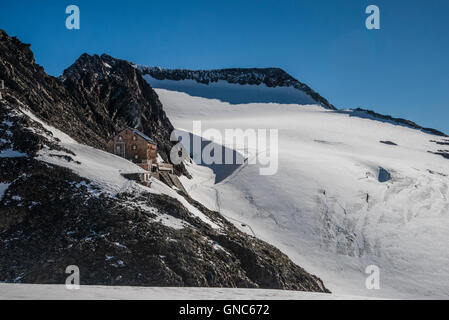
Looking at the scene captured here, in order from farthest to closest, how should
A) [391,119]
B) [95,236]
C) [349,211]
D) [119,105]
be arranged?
[391,119] < [119,105] < [349,211] < [95,236]

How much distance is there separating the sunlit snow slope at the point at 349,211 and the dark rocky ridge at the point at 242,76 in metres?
85.2

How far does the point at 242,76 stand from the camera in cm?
16038

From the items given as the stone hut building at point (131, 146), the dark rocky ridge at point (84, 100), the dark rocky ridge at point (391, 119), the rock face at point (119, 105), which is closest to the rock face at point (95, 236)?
the dark rocky ridge at point (84, 100)

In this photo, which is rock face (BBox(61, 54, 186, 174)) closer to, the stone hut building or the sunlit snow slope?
the stone hut building

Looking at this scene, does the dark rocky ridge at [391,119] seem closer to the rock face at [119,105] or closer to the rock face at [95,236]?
the rock face at [119,105]

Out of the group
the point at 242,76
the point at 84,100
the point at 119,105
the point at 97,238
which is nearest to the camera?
the point at 97,238

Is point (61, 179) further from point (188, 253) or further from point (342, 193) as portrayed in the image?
point (342, 193)

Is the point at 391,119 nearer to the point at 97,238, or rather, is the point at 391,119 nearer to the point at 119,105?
the point at 119,105

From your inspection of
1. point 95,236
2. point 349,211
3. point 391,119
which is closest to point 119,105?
point 349,211

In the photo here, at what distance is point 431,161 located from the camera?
72.7 m

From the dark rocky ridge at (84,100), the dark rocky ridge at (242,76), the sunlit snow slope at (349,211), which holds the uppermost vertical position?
the dark rocky ridge at (242,76)

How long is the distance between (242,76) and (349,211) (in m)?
125

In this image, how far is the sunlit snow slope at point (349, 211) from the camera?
1335 inches

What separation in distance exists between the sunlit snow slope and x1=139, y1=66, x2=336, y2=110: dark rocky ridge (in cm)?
8520
